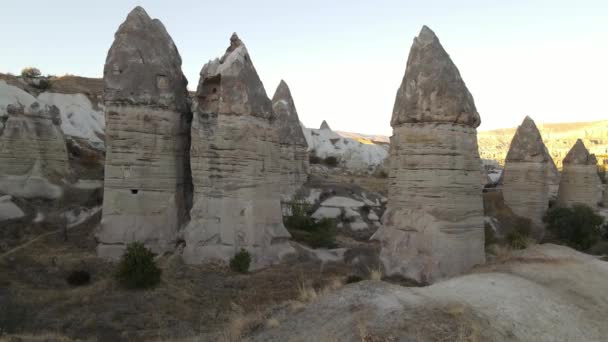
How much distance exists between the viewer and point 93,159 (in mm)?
21797

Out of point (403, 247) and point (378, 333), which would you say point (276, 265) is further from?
point (378, 333)

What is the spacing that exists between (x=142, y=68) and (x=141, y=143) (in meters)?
2.21

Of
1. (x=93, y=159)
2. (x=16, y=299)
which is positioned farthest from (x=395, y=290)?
(x=93, y=159)

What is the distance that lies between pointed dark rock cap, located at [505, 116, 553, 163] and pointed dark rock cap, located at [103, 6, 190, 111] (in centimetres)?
1439

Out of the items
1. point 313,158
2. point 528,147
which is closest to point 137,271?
point 528,147

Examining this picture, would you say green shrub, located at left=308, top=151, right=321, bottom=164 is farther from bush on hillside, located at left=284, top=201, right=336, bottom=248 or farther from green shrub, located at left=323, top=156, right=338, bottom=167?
bush on hillside, located at left=284, top=201, right=336, bottom=248

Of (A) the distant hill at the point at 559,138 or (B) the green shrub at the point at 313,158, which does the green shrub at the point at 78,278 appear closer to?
(B) the green shrub at the point at 313,158

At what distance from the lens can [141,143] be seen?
12.5 meters

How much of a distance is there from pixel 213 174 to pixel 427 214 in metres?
5.84

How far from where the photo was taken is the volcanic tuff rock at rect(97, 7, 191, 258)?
485 inches

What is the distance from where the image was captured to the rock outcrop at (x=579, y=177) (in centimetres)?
2091

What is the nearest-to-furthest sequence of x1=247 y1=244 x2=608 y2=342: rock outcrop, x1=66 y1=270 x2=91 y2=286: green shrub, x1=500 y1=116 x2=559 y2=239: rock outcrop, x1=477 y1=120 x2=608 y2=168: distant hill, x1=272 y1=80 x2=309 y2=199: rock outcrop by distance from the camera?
x1=247 y1=244 x2=608 y2=342: rock outcrop < x1=66 y1=270 x2=91 y2=286: green shrub < x1=500 y1=116 x2=559 y2=239: rock outcrop < x1=272 y1=80 x2=309 y2=199: rock outcrop < x1=477 y1=120 x2=608 y2=168: distant hill

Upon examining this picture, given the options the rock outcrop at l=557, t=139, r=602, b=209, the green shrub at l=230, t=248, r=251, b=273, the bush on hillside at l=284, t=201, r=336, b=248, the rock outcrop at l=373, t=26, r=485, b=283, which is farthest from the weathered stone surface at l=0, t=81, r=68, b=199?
the rock outcrop at l=557, t=139, r=602, b=209

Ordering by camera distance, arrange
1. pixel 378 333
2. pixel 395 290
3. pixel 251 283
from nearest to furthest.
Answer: pixel 378 333, pixel 395 290, pixel 251 283
